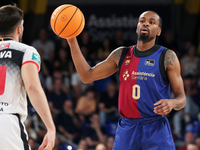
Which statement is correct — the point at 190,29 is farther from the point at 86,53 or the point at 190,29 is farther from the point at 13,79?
the point at 13,79

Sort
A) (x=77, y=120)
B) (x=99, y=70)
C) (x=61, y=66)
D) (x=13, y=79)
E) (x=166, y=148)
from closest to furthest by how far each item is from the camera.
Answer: (x=13, y=79) → (x=166, y=148) → (x=99, y=70) → (x=77, y=120) → (x=61, y=66)

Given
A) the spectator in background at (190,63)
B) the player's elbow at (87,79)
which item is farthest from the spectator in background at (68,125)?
the player's elbow at (87,79)

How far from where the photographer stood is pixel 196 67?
10.2 meters

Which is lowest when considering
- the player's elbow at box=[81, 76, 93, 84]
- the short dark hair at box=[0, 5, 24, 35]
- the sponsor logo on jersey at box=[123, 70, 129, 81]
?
the player's elbow at box=[81, 76, 93, 84]

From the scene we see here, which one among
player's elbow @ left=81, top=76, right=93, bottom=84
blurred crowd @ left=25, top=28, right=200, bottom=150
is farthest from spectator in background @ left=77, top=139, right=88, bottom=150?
player's elbow @ left=81, top=76, right=93, bottom=84

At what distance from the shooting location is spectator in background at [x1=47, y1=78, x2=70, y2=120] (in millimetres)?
8623

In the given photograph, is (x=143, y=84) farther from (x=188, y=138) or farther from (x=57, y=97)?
(x=57, y=97)

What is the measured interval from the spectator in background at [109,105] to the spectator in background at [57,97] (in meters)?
1.05

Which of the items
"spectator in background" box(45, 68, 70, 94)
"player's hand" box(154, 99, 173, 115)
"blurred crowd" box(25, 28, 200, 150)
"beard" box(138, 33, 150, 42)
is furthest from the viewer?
"spectator in background" box(45, 68, 70, 94)

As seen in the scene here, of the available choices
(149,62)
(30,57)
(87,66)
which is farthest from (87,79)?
(30,57)

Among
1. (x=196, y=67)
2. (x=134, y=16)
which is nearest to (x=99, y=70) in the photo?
(x=196, y=67)

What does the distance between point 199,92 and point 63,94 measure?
3.99 m

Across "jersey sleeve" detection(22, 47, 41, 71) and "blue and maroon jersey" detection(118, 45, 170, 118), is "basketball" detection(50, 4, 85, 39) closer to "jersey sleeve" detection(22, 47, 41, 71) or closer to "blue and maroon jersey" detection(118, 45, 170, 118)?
"blue and maroon jersey" detection(118, 45, 170, 118)

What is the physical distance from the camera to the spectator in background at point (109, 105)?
865 centimetres
